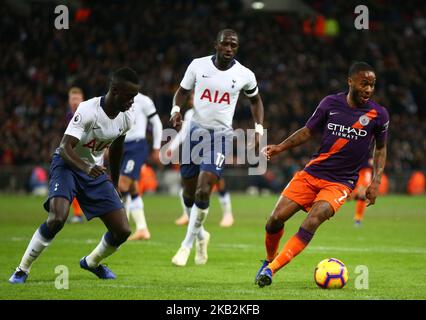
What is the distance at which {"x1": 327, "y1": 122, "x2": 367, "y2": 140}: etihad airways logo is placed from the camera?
9570 mm

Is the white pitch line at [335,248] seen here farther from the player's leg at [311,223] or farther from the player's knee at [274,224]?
the player's leg at [311,223]

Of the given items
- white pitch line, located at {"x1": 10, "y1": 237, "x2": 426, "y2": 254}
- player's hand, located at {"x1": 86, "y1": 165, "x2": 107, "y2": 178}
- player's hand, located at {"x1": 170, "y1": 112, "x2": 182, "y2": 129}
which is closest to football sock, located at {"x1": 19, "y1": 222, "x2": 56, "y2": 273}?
player's hand, located at {"x1": 86, "y1": 165, "x2": 107, "y2": 178}

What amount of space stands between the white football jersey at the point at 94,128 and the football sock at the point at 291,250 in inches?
85.5

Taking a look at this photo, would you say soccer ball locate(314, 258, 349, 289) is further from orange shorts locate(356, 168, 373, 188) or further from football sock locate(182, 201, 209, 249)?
orange shorts locate(356, 168, 373, 188)

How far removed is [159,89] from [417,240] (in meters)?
17.1

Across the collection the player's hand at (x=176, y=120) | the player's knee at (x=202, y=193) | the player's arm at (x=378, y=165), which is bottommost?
the player's knee at (x=202, y=193)

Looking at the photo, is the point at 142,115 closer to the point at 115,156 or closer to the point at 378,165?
the point at 115,156

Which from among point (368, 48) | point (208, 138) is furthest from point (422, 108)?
point (208, 138)

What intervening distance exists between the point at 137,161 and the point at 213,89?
3.99 metres

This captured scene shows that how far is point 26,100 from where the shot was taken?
30844 mm

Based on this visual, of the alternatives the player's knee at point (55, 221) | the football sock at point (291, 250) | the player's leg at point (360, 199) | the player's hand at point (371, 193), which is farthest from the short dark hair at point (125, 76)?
the player's leg at point (360, 199)

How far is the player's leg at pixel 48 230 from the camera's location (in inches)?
355

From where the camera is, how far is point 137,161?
50.6 feet
